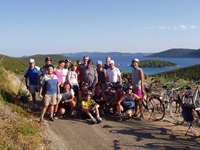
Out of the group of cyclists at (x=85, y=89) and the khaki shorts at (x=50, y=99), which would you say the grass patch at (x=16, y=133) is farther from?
the group of cyclists at (x=85, y=89)

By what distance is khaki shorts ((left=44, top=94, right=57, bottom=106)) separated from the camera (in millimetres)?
7613

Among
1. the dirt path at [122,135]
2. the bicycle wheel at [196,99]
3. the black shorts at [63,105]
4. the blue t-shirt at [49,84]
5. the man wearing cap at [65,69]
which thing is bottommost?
the dirt path at [122,135]

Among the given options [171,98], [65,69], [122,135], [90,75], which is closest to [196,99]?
[171,98]

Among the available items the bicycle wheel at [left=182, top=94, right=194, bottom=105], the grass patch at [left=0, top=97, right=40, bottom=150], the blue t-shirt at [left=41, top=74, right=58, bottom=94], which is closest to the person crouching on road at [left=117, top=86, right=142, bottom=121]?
the bicycle wheel at [left=182, top=94, right=194, bottom=105]

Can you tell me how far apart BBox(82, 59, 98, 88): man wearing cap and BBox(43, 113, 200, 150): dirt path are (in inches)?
54.0

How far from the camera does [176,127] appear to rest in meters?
7.76

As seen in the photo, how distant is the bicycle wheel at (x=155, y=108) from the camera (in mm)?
8344

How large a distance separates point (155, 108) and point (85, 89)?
237 centimetres

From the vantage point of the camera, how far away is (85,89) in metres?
8.47

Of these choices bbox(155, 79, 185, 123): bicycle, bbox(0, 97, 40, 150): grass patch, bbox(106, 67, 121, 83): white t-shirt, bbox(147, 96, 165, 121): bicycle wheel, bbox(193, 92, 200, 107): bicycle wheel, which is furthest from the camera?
bbox(106, 67, 121, 83): white t-shirt

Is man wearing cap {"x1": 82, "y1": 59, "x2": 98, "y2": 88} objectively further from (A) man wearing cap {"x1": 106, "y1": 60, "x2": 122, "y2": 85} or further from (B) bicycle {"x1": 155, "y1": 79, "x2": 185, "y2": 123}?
(B) bicycle {"x1": 155, "y1": 79, "x2": 185, "y2": 123}

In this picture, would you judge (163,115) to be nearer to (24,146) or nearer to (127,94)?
(127,94)

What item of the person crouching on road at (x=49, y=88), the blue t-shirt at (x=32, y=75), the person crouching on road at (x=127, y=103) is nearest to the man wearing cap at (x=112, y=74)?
the person crouching on road at (x=127, y=103)

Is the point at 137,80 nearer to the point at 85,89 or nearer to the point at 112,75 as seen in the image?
the point at 112,75
